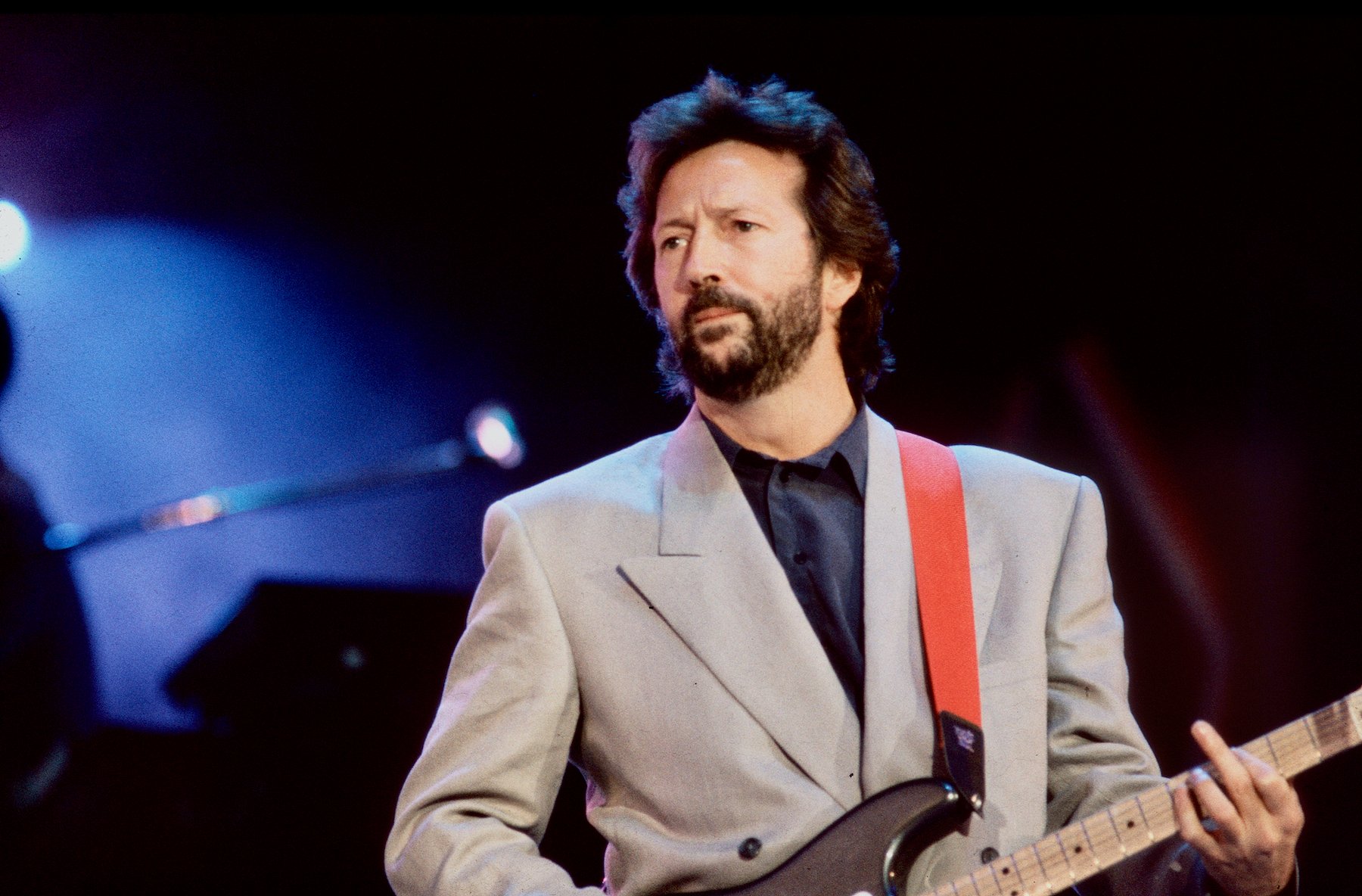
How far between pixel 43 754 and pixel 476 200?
255 cm

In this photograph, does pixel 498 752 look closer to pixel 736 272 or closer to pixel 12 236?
pixel 736 272

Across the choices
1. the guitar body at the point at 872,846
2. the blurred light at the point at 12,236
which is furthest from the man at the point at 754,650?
the blurred light at the point at 12,236

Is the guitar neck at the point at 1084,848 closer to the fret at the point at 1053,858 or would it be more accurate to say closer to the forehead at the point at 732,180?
the fret at the point at 1053,858

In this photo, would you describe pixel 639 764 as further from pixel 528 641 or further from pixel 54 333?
pixel 54 333

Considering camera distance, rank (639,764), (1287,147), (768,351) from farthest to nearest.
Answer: (1287,147) < (768,351) < (639,764)

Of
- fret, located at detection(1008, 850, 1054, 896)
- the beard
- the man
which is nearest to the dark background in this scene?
the man

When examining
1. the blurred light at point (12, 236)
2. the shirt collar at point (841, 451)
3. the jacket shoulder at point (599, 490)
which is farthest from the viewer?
the blurred light at point (12, 236)

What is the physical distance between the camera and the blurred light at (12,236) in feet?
14.8

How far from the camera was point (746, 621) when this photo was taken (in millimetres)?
2822

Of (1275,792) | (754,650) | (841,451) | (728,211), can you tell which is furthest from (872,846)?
(728,211)

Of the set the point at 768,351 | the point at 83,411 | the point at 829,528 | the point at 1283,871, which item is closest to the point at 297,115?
the point at 83,411

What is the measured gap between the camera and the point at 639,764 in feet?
9.04

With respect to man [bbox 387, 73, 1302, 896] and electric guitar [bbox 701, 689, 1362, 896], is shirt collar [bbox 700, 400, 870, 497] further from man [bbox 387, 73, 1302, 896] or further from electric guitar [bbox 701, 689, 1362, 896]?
electric guitar [bbox 701, 689, 1362, 896]

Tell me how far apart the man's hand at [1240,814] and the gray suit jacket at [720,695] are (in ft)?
0.72
